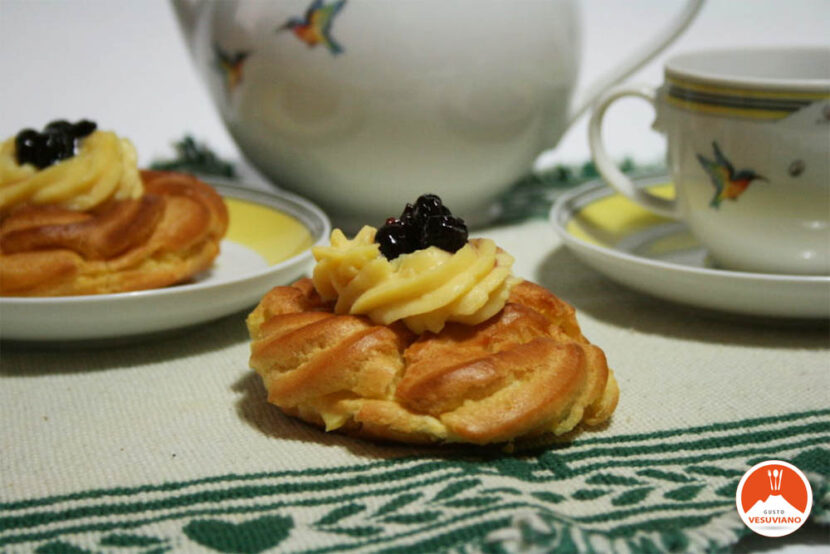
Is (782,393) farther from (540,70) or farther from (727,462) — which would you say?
(540,70)

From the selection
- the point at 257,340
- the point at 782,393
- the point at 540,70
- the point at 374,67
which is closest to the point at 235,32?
the point at 374,67

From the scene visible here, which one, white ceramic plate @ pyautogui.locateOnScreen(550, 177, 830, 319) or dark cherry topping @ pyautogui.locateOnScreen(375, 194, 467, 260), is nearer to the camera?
dark cherry topping @ pyautogui.locateOnScreen(375, 194, 467, 260)

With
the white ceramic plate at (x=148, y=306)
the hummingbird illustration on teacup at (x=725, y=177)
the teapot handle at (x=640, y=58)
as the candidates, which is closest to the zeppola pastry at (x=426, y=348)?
the white ceramic plate at (x=148, y=306)

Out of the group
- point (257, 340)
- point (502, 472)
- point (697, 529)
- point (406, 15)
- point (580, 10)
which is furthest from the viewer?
point (580, 10)

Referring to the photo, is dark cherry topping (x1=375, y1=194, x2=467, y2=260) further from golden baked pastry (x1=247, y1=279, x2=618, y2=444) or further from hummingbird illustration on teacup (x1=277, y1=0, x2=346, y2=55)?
hummingbird illustration on teacup (x1=277, y1=0, x2=346, y2=55)

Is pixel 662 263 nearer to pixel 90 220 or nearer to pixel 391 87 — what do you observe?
pixel 391 87

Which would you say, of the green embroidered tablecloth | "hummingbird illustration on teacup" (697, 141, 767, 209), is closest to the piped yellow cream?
the green embroidered tablecloth
